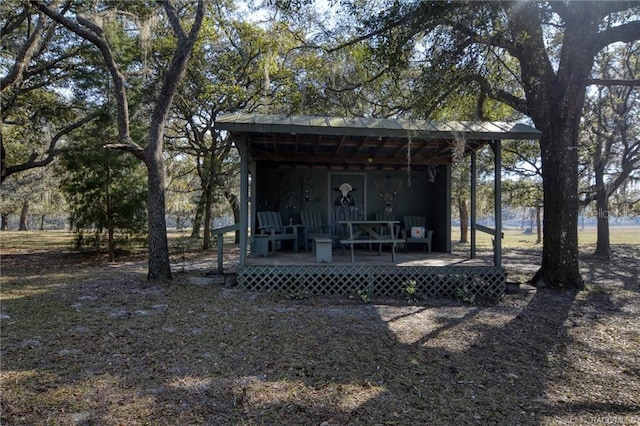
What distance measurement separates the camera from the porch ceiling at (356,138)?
5523 mm

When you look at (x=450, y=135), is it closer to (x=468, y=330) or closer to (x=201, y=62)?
(x=468, y=330)

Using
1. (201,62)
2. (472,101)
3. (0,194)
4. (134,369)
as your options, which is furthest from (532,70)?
(0,194)

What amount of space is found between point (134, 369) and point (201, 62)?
10609 mm

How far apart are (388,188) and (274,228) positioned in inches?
114

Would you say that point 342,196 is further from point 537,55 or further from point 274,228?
point 537,55

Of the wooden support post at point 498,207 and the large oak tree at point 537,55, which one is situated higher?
the large oak tree at point 537,55

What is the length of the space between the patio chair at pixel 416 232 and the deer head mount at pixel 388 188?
1.73ft

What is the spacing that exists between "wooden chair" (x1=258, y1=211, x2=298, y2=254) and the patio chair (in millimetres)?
2312

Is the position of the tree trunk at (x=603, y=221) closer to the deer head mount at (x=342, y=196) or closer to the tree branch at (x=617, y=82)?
the tree branch at (x=617, y=82)

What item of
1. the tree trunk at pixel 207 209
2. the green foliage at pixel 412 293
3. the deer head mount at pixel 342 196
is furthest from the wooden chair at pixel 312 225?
the tree trunk at pixel 207 209

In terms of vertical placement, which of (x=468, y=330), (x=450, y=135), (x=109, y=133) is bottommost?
(x=468, y=330)

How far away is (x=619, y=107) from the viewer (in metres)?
11.6

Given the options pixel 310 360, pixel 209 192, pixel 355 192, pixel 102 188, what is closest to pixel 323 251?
pixel 355 192

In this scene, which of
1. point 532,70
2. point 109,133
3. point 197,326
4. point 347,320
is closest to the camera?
point 197,326
